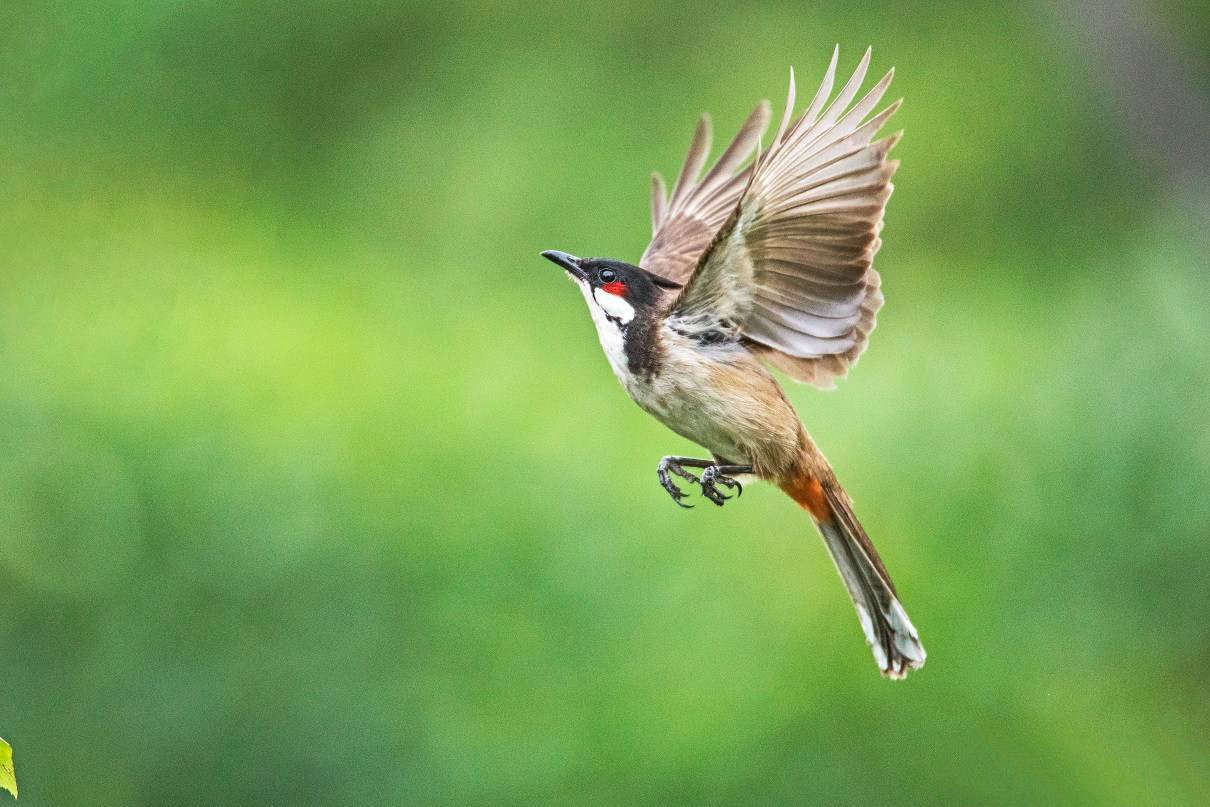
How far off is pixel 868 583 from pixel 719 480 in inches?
33.7

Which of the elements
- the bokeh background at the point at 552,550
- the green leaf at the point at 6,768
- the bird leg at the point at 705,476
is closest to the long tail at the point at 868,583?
the bird leg at the point at 705,476

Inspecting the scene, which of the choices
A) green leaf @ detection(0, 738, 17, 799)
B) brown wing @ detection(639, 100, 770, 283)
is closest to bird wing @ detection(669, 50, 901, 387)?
brown wing @ detection(639, 100, 770, 283)

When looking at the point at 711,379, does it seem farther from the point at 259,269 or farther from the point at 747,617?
the point at 259,269

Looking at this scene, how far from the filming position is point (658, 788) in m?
8.59

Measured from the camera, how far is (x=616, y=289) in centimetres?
446

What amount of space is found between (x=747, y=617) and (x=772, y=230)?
15.5 feet

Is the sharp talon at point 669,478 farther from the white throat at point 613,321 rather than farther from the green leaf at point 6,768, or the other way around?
the green leaf at point 6,768

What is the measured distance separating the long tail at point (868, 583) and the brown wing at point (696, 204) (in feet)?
2.94

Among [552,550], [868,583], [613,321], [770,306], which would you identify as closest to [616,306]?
[613,321]

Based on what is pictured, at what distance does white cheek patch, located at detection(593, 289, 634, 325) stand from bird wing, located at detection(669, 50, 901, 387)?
0.37 feet

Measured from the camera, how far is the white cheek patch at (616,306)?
4430 millimetres

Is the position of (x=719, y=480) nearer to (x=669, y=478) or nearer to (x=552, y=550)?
(x=669, y=478)

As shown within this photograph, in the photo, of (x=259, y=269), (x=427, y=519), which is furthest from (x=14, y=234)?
(x=427, y=519)

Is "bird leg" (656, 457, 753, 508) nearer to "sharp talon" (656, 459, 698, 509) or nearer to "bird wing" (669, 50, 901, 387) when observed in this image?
"sharp talon" (656, 459, 698, 509)
